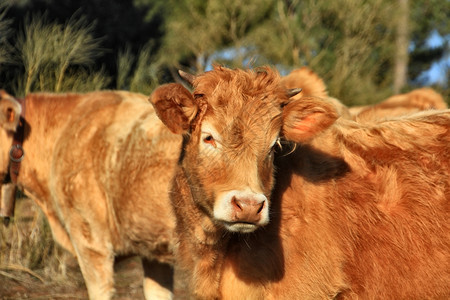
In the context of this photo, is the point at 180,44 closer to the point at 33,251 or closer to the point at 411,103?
the point at 411,103

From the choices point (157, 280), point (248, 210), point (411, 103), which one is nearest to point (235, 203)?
point (248, 210)

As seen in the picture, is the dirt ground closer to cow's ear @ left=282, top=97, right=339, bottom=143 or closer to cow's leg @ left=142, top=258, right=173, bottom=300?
cow's leg @ left=142, top=258, right=173, bottom=300

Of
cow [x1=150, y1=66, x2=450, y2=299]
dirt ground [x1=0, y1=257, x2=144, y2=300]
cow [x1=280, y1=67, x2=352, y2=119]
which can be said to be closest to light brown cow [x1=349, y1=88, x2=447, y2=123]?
cow [x1=280, y1=67, x2=352, y2=119]

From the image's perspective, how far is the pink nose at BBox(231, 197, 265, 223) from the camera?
3703 millimetres

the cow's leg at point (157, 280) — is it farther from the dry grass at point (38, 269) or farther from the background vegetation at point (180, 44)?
the background vegetation at point (180, 44)

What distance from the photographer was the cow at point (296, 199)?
4.06 metres

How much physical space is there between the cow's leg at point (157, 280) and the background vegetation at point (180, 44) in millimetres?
1662

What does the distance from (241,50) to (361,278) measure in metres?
13.5

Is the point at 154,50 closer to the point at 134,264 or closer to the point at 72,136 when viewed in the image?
the point at 134,264

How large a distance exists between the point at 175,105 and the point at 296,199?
92 cm

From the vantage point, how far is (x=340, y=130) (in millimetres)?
4719

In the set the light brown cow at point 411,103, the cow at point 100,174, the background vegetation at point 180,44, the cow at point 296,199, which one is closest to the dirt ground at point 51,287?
the background vegetation at point 180,44

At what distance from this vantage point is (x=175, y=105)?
4.16m

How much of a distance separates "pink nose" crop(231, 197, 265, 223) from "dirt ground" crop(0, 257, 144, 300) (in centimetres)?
405
